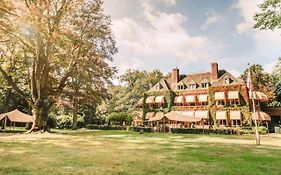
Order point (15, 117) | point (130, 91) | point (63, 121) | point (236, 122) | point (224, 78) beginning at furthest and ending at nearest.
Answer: point (130, 91)
point (63, 121)
point (224, 78)
point (236, 122)
point (15, 117)

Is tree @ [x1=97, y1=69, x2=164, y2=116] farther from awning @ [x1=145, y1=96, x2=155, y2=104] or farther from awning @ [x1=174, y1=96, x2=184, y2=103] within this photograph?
awning @ [x1=174, y1=96, x2=184, y2=103]

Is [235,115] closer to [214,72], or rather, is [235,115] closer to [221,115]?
[221,115]

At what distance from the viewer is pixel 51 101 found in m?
27.2

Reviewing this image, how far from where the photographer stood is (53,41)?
24500 millimetres

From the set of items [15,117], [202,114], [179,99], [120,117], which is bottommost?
[120,117]

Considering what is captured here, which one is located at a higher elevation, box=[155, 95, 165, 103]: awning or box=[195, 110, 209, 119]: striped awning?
box=[155, 95, 165, 103]: awning

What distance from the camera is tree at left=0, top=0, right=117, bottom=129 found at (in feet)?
74.8

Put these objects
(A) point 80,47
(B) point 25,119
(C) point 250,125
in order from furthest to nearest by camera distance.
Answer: (C) point 250,125 < (B) point 25,119 < (A) point 80,47

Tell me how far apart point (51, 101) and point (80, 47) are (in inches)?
278

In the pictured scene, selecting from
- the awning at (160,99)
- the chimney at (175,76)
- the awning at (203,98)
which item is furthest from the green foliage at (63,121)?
the awning at (203,98)

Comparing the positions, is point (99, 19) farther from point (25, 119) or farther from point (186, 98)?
point (186, 98)

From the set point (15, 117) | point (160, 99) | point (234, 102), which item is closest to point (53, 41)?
point (15, 117)

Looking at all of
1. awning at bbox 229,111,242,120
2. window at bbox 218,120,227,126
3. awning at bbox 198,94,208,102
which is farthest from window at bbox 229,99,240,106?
awning at bbox 198,94,208,102

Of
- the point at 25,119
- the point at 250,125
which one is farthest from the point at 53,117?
the point at 250,125
